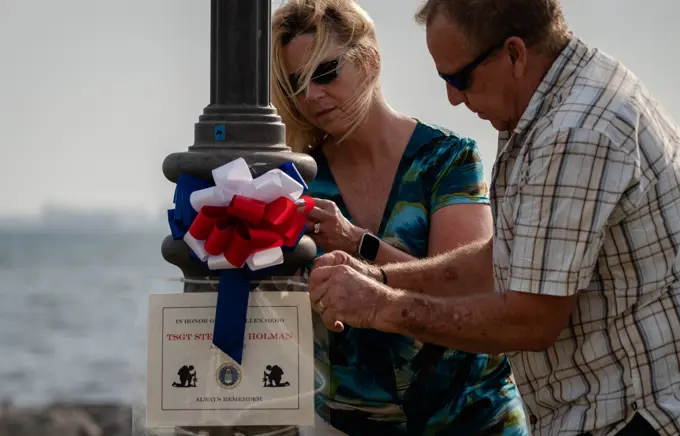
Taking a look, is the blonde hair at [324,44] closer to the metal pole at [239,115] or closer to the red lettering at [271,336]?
the metal pole at [239,115]

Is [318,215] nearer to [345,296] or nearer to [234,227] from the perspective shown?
[345,296]

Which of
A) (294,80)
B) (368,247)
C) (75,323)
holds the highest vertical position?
(294,80)

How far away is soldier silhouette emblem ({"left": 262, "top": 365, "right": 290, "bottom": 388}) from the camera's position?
297 cm

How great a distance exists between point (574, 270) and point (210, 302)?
81 centimetres

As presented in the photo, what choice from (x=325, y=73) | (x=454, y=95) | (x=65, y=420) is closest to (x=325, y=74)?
(x=325, y=73)

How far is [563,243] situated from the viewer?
9.64 ft

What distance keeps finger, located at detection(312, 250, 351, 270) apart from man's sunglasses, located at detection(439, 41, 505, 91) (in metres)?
0.51

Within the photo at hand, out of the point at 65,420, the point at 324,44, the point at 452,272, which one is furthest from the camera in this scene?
the point at 65,420

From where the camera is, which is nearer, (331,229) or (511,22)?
(511,22)

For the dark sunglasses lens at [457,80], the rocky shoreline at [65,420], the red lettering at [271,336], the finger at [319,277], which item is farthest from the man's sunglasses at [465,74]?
the rocky shoreline at [65,420]

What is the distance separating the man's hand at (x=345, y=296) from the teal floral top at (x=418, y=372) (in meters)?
0.56

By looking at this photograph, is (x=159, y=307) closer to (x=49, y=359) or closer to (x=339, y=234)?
(x=339, y=234)

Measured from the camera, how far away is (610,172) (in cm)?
291

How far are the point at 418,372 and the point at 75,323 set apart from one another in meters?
26.6
